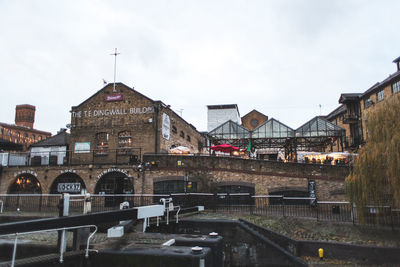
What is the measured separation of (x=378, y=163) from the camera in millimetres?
11656

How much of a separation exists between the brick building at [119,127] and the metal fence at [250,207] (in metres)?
4.43

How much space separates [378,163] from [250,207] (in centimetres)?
613

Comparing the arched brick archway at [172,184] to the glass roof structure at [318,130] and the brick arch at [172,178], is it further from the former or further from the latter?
the glass roof structure at [318,130]

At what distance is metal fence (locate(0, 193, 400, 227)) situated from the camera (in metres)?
12.2

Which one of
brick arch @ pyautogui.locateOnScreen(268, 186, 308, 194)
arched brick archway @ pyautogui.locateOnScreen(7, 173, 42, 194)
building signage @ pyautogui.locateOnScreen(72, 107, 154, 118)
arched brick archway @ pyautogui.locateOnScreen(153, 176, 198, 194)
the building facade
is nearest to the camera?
brick arch @ pyautogui.locateOnScreen(268, 186, 308, 194)

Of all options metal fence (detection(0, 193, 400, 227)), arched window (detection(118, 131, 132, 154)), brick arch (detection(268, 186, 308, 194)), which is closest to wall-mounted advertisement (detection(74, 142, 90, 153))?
arched window (detection(118, 131, 132, 154))

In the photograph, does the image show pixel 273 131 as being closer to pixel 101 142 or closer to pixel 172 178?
pixel 172 178

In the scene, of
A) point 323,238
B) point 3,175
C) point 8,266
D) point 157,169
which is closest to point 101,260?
point 8,266

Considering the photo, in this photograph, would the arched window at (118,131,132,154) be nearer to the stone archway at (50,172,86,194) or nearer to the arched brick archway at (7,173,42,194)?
the stone archway at (50,172,86,194)

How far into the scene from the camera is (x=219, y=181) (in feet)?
63.9

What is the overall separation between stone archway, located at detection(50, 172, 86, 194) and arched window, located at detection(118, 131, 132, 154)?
3.67 m

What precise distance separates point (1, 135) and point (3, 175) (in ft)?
207

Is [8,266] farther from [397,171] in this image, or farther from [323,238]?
[397,171]

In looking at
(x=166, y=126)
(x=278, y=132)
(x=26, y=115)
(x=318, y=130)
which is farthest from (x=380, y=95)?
(x=26, y=115)
